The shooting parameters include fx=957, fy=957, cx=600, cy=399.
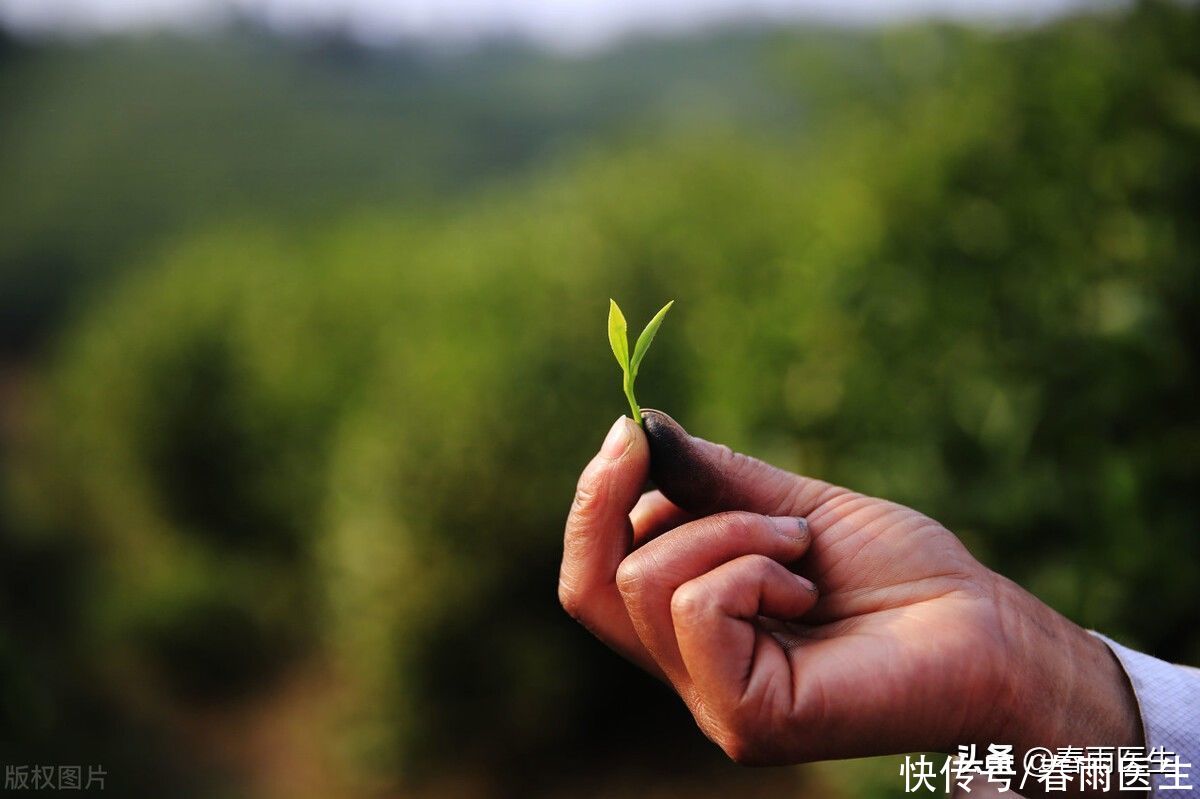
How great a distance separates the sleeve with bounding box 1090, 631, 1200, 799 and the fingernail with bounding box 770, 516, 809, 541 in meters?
0.54

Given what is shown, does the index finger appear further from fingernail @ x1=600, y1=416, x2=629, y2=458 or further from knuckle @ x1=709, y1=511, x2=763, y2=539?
knuckle @ x1=709, y1=511, x2=763, y2=539

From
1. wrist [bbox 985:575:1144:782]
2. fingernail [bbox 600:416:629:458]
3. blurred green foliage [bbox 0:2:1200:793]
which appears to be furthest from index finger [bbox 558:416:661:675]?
blurred green foliage [bbox 0:2:1200:793]

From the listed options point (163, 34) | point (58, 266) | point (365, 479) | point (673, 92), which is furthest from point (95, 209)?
point (365, 479)

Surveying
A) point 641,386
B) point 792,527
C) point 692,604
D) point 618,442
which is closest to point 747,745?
point 692,604

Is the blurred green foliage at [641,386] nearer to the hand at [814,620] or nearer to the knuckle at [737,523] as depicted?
the hand at [814,620]

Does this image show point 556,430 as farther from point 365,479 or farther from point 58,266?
point 58,266

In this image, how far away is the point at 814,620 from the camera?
154cm

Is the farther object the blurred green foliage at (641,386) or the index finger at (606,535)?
the blurred green foliage at (641,386)

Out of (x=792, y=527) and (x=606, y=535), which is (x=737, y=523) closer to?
(x=792, y=527)

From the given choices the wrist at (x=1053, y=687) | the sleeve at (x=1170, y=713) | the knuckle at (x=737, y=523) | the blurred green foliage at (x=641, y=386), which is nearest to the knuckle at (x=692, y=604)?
the knuckle at (x=737, y=523)

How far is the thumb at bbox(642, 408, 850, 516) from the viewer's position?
1.48m

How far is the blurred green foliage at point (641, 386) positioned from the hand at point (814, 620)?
0.98 m

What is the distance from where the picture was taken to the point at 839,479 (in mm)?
3291

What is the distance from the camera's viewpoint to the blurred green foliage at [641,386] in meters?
2.50
